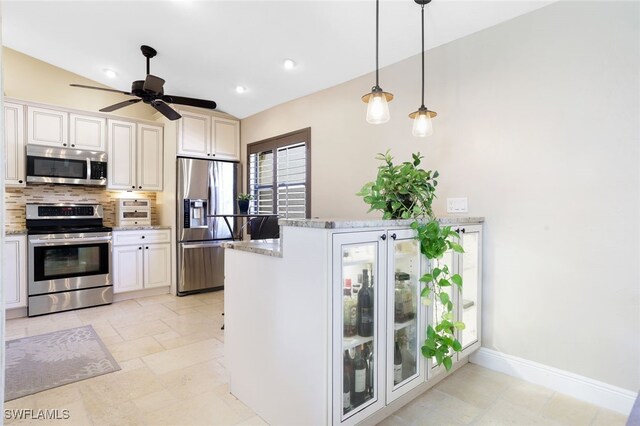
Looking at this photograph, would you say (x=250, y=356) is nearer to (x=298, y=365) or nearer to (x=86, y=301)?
(x=298, y=365)

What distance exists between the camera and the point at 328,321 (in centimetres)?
155

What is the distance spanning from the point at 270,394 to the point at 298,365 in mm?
367

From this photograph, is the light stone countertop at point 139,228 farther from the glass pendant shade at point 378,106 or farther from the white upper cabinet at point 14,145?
the glass pendant shade at point 378,106

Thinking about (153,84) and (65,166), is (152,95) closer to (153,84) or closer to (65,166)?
(153,84)

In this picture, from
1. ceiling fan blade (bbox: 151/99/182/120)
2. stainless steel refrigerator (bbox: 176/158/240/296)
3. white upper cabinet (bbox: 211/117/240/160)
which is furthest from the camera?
white upper cabinet (bbox: 211/117/240/160)

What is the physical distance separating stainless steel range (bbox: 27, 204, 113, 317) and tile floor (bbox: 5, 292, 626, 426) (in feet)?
4.58

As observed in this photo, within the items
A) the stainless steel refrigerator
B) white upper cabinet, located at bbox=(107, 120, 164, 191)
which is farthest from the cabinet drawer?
white upper cabinet, located at bbox=(107, 120, 164, 191)

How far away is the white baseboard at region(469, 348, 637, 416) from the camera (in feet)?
6.80

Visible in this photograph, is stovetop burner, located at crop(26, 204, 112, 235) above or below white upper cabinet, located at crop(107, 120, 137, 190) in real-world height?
below

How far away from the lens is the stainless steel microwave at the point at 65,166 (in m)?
3.92

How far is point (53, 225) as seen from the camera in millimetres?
4145

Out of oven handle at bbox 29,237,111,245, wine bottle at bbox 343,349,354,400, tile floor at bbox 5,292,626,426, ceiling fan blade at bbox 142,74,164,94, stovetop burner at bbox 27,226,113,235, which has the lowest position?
tile floor at bbox 5,292,626,426

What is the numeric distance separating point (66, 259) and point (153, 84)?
2.41 meters

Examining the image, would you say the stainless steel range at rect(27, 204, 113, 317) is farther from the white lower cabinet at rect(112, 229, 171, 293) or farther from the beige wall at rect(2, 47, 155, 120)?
the beige wall at rect(2, 47, 155, 120)
